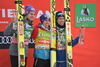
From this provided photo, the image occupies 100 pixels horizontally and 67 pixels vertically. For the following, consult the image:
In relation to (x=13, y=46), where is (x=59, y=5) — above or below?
above

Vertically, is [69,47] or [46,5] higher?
[46,5]

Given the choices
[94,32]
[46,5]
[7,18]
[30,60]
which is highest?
[46,5]

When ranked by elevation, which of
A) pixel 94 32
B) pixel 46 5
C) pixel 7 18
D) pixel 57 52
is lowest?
pixel 57 52

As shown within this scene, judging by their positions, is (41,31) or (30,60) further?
(30,60)

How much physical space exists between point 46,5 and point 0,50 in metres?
0.92

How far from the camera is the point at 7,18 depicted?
2.87m

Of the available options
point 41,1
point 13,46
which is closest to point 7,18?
point 41,1

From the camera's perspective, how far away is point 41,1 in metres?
2.96

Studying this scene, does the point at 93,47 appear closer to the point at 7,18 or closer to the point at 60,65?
the point at 60,65

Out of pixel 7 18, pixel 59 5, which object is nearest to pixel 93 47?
pixel 59 5

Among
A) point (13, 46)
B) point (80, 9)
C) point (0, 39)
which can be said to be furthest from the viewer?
point (80, 9)

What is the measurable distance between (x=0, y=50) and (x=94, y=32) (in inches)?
56.0

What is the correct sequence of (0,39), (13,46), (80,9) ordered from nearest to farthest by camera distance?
1. (13,46)
2. (0,39)
3. (80,9)

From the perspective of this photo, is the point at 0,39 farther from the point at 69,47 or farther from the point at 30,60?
the point at 69,47
